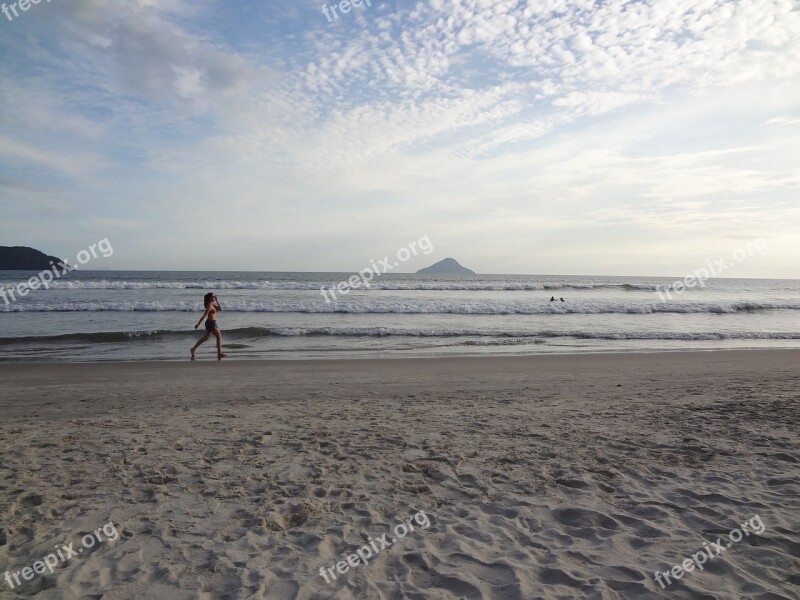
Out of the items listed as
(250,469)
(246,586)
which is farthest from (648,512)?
(250,469)

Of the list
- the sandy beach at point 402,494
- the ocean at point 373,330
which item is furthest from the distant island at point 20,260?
the sandy beach at point 402,494

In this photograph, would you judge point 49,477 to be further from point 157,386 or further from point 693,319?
point 693,319

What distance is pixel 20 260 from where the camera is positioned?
309ft

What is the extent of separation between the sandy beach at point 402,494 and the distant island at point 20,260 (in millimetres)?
107244

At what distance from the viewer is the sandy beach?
335 cm

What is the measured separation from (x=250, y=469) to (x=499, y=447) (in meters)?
2.85

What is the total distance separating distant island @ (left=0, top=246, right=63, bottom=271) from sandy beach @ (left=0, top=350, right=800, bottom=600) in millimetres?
107244

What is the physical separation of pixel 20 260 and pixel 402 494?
381ft

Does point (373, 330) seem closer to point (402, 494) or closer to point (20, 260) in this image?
point (402, 494)

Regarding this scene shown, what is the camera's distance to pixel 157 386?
991 centimetres

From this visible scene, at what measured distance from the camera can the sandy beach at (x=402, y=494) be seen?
132 inches

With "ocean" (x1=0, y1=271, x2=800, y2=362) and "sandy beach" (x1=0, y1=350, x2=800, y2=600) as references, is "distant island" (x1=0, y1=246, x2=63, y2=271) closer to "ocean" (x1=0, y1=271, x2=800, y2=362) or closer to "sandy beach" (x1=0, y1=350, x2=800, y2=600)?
"ocean" (x1=0, y1=271, x2=800, y2=362)

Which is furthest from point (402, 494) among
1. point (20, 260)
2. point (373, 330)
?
point (20, 260)

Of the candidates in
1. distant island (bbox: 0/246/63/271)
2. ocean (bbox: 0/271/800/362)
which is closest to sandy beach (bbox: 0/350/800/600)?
ocean (bbox: 0/271/800/362)
